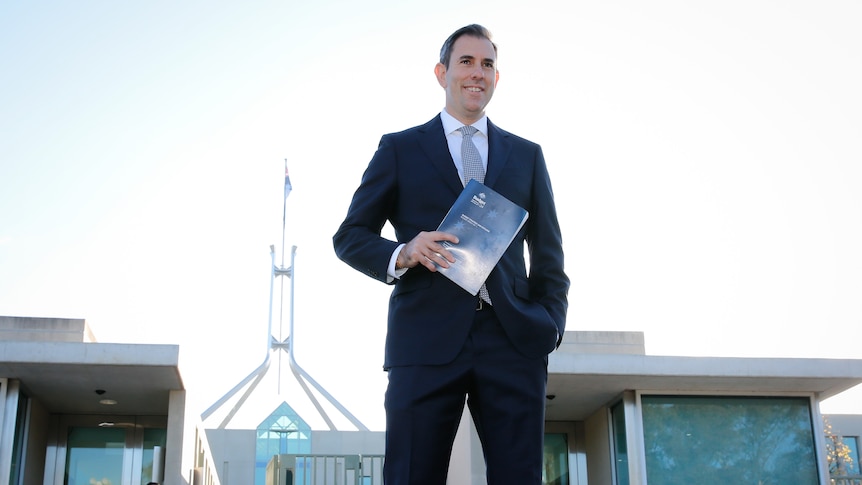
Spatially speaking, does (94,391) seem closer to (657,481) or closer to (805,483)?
(657,481)

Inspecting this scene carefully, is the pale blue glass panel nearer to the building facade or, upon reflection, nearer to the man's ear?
the building facade

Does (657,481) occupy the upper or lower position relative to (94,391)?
lower

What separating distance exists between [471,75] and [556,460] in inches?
451

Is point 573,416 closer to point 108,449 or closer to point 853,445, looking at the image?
point 108,449

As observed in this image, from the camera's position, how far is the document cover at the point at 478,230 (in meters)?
2.24

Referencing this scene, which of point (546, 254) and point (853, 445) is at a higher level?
point (853, 445)

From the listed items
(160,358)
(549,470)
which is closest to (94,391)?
(160,358)

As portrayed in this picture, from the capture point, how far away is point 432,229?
7.92 ft

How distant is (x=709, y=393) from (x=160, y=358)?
19.6 feet

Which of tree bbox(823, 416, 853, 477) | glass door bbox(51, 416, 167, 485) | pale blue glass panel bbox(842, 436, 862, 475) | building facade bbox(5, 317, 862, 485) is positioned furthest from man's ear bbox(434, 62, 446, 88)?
pale blue glass panel bbox(842, 436, 862, 475)

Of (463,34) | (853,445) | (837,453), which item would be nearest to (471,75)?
(463,34)

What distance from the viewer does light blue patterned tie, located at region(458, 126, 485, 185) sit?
249 cm

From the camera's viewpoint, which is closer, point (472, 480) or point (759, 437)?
point (472, 480)

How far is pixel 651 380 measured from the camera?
11.4 m
